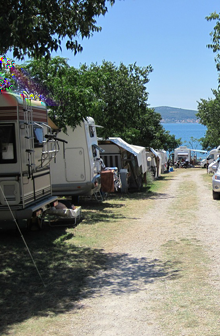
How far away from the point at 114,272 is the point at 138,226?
4.00 m

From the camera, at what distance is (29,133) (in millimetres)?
8219

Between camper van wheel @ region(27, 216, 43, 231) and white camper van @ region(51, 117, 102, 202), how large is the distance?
3741 millimetres

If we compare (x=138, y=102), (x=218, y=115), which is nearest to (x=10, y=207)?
(x=138, y=102)

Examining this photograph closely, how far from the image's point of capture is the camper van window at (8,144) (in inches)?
307

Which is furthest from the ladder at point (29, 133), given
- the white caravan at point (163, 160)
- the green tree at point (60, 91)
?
the white caravan at point (163, 160)

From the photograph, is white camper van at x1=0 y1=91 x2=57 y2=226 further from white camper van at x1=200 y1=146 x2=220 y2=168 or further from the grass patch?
white camper van at x1=200 y1=146 x2=220 y2=168

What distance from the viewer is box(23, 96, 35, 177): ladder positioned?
26.6 feet

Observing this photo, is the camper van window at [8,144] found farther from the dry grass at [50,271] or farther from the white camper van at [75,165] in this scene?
the white camper van at [75,165]

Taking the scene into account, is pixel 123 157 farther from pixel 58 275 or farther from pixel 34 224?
pixel 58 275

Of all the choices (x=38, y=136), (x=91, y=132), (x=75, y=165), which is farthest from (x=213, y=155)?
(x=38, y=136)

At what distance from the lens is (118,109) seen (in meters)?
19.6

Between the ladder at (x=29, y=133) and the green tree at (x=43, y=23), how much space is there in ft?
5.30

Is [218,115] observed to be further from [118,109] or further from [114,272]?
[114,272]

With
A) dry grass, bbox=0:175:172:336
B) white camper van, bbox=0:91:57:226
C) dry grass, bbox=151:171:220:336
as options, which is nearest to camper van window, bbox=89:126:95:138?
dry grass, bbox=0:175:172:336
